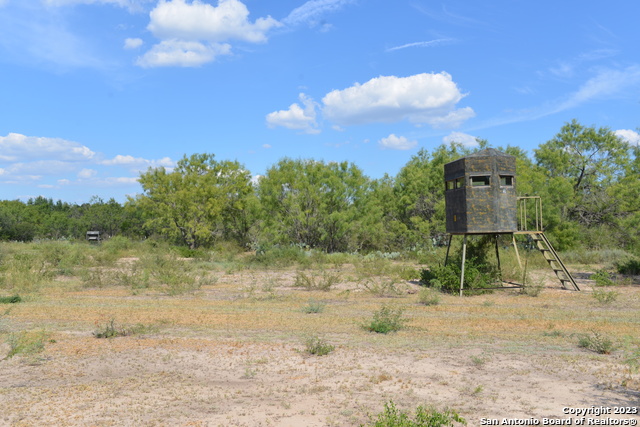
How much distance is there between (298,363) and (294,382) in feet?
2.91

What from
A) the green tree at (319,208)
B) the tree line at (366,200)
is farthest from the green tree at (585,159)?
the green tree at (319,208)

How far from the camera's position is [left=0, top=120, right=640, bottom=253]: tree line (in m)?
31.3

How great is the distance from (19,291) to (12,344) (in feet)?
30.7

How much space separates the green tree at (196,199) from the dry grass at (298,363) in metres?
22.1

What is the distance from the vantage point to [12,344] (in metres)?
8.76

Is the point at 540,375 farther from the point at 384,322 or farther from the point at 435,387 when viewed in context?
the point at 384,322

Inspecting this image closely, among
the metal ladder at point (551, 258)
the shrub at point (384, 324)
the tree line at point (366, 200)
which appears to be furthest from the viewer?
Answer: the tree line at point (366, 200)

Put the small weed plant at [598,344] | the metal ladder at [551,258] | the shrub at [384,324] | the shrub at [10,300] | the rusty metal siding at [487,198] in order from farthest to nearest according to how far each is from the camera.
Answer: the metal ladder at [551,258], the rusty metal siding at [487,198], the shrub at [10,300], the shrub at [384,324], the small weed plant at [598,344]

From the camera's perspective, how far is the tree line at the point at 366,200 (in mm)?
31281

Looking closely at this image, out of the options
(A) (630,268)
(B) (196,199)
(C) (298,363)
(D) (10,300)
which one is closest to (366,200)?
(B) (196,199)

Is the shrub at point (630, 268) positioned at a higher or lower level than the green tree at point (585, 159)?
lower

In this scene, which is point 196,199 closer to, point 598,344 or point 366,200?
point 366,200

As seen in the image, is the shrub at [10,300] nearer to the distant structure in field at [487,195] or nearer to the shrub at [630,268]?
the distant structure in field at [487,195]

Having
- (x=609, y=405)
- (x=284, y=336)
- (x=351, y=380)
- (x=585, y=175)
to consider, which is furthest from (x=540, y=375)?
(x=585, y=175)
